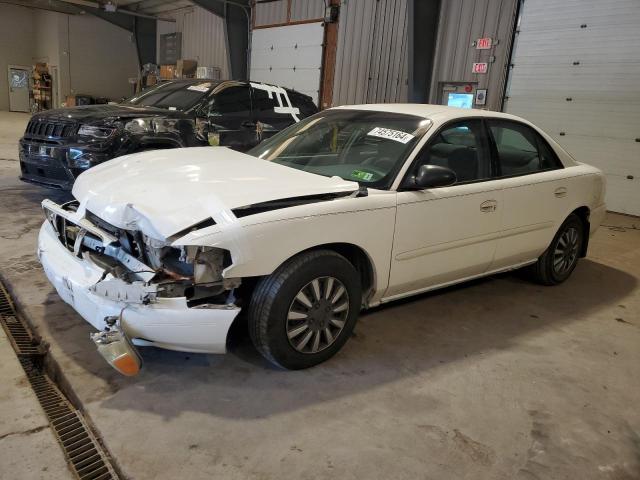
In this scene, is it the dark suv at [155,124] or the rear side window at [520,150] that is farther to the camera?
the dark suv at [155,124]

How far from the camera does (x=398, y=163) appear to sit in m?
2.93

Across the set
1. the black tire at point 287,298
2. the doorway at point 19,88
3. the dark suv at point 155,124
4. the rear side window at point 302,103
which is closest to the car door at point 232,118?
the dark suv at point 155,124

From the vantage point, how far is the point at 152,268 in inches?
94.0

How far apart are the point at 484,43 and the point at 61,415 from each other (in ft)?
30.2

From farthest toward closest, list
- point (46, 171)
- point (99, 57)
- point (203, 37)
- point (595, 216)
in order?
1. point (99, 57)
2. point (203, 37)
3. point (46, 171)
4. point (595, 216)

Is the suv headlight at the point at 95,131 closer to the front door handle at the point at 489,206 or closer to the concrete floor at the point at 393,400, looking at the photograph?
the concrete floor at the point at 393,400

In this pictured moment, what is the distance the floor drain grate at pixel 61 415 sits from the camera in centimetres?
193

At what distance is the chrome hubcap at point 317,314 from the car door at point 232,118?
377cm

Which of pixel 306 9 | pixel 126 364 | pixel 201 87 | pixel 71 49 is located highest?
pixel 306 9

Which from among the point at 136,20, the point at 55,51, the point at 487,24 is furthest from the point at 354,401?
the point at 55,51

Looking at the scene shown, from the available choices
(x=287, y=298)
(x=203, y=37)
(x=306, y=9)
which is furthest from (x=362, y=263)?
(x=203, y=37)

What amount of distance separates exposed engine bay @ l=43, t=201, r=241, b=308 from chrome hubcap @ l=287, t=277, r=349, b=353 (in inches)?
14.0

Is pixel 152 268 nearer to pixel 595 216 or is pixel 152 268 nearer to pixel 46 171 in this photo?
pixel 46 171

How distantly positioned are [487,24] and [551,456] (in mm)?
8755
